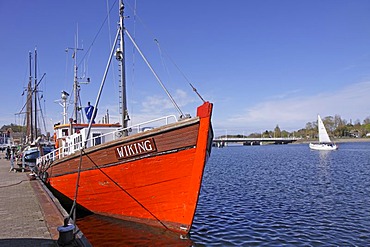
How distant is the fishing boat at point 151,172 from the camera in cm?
855

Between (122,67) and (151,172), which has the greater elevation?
(122,67)

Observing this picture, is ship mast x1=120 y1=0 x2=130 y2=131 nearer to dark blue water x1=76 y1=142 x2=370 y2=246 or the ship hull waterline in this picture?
the ship hull waterline

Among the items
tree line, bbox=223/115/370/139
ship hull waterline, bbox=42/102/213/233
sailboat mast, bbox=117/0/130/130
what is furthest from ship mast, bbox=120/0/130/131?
tree line, bbox=223/115/370/139

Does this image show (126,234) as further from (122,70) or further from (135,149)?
(122,70)

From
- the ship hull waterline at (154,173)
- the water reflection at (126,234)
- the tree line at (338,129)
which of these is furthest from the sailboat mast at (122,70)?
the tree line at (338,129)

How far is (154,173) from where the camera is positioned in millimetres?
9070

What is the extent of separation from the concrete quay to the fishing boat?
104 centimetres

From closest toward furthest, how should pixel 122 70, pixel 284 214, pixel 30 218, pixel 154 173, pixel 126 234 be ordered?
pixel 30 218 < pixel 154 173 < pixel 126 234 < pixel 122 70 < pixel 284 214

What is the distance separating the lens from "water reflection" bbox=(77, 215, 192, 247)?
8945 mm

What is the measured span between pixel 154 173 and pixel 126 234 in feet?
6.74

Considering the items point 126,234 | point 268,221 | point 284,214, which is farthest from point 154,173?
point 284,214

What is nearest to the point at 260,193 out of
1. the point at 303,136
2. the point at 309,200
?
the point at 309,200

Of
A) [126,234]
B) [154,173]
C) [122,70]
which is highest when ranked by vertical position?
[122,70]

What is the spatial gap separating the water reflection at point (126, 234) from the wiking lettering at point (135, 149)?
7.28ft
